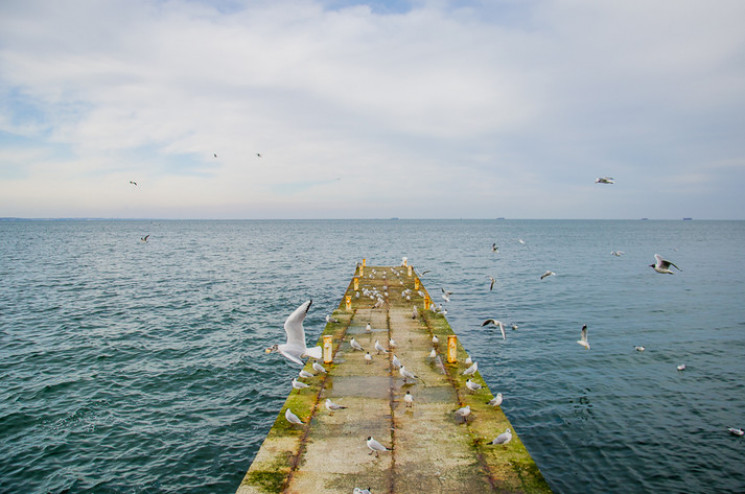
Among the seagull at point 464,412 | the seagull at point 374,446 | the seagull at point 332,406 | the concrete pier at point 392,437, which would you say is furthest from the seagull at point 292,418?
the seagull at point 464,412

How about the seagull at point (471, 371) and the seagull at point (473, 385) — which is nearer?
the seagull at point (473, 385)

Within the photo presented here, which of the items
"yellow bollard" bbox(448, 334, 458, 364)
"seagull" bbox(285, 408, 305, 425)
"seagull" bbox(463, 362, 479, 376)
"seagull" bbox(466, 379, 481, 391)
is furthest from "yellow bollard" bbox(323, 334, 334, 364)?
"seagull" bbox(466, 379, 481, 391)

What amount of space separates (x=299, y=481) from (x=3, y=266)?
2190 inches

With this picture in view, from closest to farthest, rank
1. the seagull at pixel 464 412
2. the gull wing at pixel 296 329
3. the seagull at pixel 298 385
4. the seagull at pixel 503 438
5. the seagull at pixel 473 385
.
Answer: the seagull at pixel 503 438 < the seagull at pixel 464 412 < the gull wing at pixel 296 329 < the seagull at pixel 473 385 < the seagull at pixel 298 385

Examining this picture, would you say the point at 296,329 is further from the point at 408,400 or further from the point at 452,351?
the point at 452,351

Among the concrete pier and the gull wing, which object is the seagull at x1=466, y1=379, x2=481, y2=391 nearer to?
Result: the concrete pier

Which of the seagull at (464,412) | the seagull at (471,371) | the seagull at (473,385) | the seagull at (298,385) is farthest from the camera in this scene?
the seagull at (471,371)

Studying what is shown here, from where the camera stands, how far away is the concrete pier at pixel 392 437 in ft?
24.3

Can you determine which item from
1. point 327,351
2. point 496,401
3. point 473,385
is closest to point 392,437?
point 496,401

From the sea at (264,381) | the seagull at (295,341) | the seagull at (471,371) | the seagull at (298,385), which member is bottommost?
the sea at (264,381)

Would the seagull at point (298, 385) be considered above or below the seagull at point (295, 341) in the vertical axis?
below

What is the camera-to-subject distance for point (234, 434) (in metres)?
11.8

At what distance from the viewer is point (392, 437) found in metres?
8.88

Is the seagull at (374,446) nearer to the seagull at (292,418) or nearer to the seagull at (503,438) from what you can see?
the seagull at (292,418)
